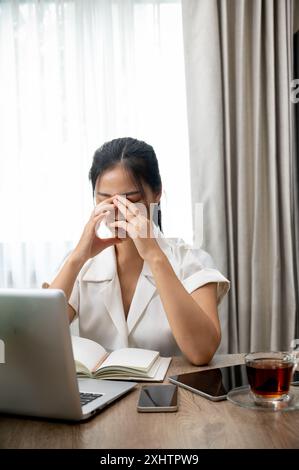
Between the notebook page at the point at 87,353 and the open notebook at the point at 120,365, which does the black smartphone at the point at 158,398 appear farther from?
the notebook page at the point at 87,353

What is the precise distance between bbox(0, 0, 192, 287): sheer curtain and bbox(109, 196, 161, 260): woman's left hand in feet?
3.70

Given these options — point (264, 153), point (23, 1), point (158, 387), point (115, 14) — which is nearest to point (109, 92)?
point (115, 14)

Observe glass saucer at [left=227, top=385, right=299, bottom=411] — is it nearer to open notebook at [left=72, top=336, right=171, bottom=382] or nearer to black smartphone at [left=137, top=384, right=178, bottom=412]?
black smartphone at [left=137, top=384, right=178, bottom=412]

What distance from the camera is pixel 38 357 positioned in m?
0.97

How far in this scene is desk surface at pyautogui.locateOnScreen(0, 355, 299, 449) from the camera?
0.88 meters

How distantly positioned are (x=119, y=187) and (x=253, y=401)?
963mm

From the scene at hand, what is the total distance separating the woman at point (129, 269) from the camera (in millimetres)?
1692

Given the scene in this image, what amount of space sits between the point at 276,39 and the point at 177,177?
0.87 meters

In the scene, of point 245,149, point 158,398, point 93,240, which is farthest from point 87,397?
point 245,149

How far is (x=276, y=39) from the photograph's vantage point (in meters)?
2.88

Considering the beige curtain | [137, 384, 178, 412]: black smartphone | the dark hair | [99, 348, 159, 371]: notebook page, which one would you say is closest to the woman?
the dark hair

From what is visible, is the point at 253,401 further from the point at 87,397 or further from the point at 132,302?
the point at 132,302

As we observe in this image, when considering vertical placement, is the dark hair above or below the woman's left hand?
above

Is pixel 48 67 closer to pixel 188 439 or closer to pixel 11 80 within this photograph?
pixel 11 80
